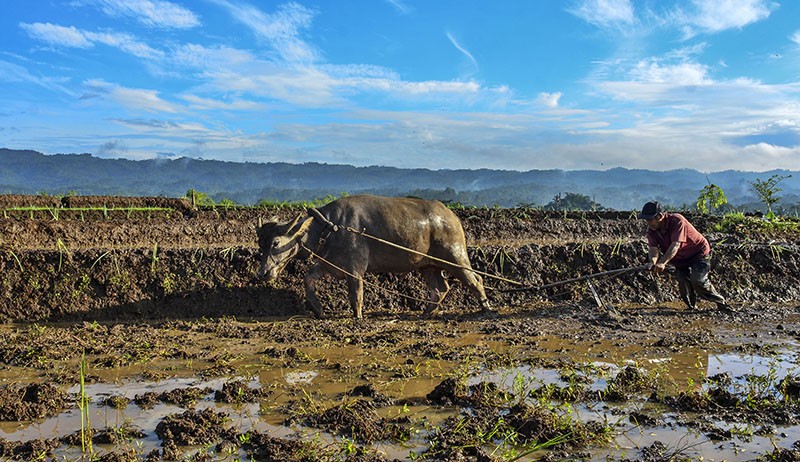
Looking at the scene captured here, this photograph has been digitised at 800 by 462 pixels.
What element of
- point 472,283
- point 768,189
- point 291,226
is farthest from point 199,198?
point 768,189

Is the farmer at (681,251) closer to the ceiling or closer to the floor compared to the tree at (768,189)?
closer to the floor

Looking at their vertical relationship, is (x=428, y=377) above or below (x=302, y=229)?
below

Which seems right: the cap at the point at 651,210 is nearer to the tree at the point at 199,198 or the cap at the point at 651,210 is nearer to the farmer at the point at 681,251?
the farmer at the point at 681,251

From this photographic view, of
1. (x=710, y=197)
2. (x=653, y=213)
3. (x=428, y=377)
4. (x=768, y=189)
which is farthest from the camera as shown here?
(x=768, y=189)

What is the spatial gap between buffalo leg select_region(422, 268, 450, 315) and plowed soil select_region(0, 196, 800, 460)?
216mm

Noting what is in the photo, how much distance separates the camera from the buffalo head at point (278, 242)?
9016 mm

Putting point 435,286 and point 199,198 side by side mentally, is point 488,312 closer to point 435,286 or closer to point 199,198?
point 435,286

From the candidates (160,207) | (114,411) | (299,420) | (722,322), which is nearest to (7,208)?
(160,207)

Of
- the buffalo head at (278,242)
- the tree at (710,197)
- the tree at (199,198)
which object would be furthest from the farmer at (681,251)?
the tree at (199,198)

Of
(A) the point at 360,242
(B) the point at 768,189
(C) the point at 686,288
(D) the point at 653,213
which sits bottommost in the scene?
(C) the point at 686,288

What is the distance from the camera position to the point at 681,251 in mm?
9523

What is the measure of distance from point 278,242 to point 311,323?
4.11 ft

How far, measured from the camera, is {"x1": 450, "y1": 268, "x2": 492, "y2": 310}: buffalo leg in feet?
31.0

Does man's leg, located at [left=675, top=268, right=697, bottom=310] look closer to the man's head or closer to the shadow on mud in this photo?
the man's head
